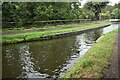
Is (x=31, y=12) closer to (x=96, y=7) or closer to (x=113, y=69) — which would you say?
(x=113, y=69)

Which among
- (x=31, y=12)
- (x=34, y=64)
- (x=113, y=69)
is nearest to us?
(x=113, y=69)

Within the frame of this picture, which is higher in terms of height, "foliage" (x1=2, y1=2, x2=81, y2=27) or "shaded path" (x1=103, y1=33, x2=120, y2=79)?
"foliage" (x1=2, y1=2, x2=81, y2=27)

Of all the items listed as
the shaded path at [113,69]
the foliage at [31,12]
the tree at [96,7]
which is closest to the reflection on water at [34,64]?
the shaded path at [113,69]

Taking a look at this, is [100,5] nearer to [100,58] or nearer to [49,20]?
[49,20]

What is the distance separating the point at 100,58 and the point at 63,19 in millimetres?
24847

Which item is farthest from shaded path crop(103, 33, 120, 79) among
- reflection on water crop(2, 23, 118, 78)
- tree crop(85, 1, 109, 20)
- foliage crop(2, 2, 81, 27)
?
tree crop(85, 1, 109, 20)

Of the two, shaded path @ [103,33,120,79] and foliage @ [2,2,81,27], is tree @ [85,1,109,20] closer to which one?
foliage @ [2,2,81,27]

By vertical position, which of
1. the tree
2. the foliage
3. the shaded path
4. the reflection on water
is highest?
the tree

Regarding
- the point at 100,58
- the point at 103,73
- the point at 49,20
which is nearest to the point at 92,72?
the point at 103,73

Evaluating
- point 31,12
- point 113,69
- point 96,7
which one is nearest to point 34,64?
point 113,69

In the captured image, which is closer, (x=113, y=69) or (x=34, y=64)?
(x=113, y=69)

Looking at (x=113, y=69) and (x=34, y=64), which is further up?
(x=113, y=69)

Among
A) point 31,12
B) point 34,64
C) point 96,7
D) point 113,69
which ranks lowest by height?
point 34,64

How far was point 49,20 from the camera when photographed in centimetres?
3095
